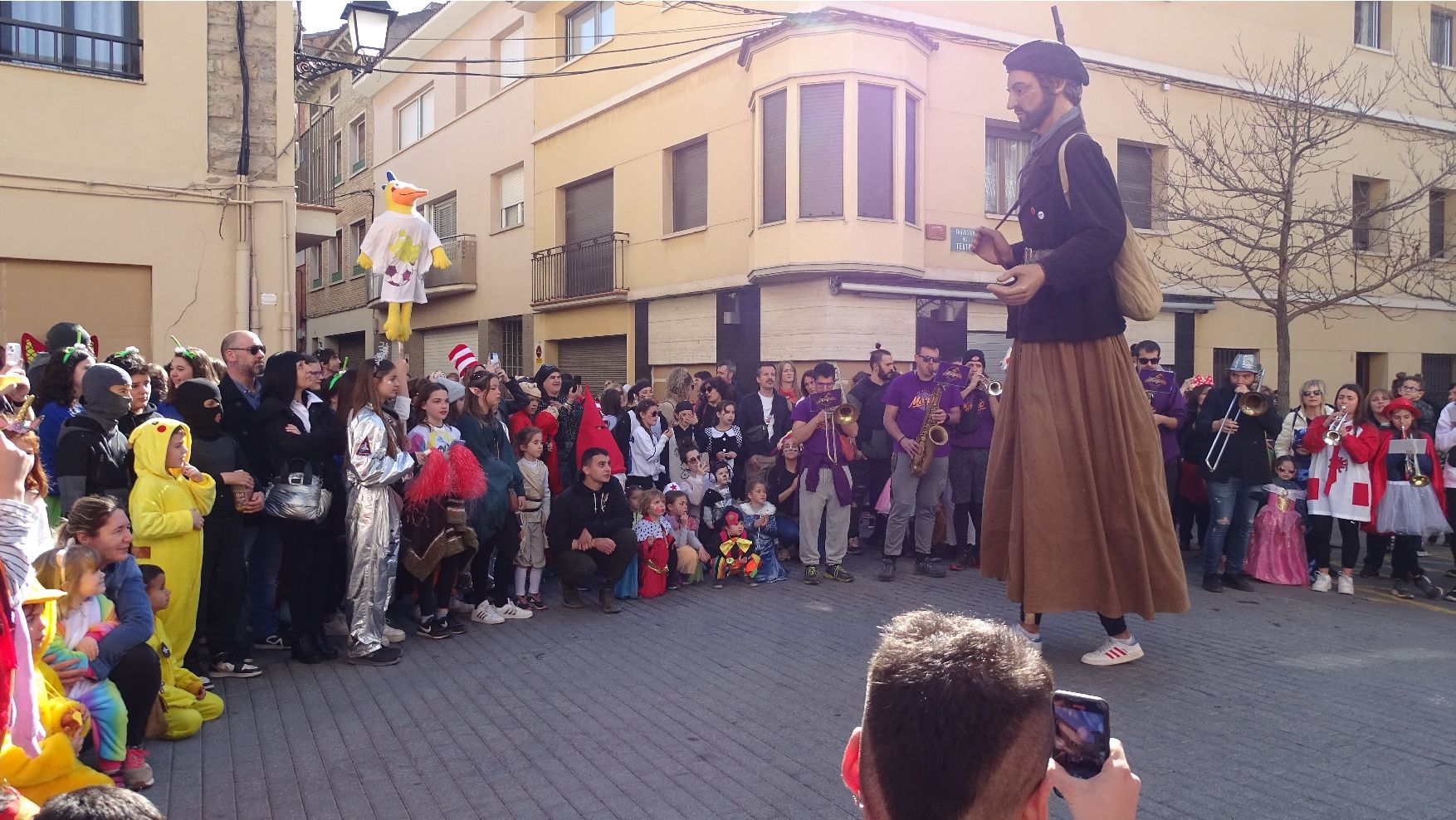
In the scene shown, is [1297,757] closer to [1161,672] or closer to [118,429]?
[1161,672]

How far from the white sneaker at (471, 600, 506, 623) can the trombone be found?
5.73 metres

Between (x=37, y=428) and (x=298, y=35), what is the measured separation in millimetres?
9787

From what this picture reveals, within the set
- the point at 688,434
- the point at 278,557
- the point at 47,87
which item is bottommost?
the point at 278,557

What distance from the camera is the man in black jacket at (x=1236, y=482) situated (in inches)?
320

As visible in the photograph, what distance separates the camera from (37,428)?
5699 mm

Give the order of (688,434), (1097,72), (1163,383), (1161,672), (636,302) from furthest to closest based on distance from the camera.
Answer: (636,302) → (1097,72) → (688,434) → (1163,383) → (1161,672)

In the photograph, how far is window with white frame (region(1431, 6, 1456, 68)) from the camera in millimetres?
19953

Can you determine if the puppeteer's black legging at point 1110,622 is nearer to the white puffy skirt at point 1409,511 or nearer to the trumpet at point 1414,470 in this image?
the white puffy skirt at point 1409,511

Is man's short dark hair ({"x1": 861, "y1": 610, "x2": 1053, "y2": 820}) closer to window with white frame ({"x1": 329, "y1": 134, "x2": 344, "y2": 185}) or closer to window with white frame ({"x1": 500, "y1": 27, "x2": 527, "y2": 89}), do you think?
window with white frame ({"x1": 500, "y1": 27, "x2": 527, "y2": 89})

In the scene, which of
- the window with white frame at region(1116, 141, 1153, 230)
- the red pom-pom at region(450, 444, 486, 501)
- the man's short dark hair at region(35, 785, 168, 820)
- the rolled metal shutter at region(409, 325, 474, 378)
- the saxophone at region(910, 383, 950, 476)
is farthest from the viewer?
the rolled metal shutter at region(409, 325, 474, 378)

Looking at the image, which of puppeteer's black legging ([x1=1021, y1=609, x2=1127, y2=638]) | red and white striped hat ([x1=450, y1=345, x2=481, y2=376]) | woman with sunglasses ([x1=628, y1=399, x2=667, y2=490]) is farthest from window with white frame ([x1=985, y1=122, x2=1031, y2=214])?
puppeteer's black legging ([x1=1021, y1=609, x2=1127, y2=638])

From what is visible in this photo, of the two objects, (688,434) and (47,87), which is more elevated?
(47,87)

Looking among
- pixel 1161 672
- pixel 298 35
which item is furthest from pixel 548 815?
pixel 298 35

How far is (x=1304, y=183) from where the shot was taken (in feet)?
58.9
